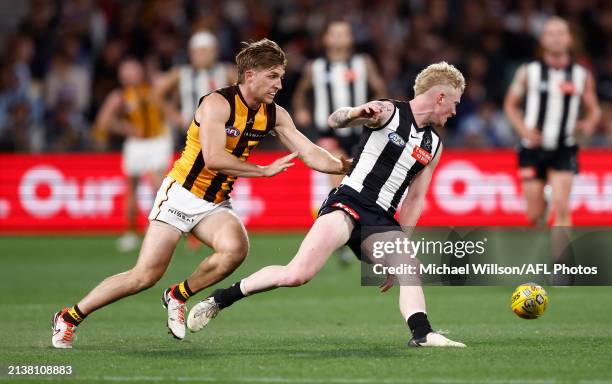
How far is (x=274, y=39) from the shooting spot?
792 inches

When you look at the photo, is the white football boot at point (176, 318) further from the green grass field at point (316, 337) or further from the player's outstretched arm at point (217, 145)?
the player's outstretched arm at point (217, 145)

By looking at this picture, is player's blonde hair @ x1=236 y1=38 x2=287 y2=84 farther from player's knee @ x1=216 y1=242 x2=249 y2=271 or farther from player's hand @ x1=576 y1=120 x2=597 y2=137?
player's hand @ x1=576 y1=120 x2=597 y2=137

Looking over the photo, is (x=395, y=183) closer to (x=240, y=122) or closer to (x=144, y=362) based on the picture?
(x=240, y=122)

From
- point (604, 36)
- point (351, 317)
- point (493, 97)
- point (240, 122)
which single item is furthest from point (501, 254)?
point (604, 36)

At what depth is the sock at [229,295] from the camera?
7953mm

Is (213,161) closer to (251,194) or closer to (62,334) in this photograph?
(62,334)

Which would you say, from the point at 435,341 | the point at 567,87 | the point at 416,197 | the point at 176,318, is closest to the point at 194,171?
the point at 176,318

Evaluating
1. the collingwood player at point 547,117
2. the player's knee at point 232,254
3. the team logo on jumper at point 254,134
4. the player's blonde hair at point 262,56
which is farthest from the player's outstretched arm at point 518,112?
the player's knee at point 232,254

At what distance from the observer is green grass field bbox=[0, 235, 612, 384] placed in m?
6.73

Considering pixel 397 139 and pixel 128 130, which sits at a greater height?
pixel 128 130

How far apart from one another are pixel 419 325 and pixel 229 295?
51.3 inches

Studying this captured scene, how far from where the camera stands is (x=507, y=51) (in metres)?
19.8

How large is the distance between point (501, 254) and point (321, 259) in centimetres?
206

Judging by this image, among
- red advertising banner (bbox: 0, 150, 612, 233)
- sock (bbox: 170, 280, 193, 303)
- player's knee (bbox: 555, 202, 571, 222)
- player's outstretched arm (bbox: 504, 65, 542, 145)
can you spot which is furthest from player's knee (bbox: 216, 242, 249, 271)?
red advertising banner (bbox: 0, 150, 612, 233)
